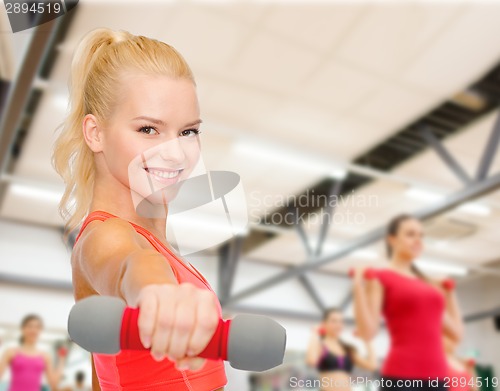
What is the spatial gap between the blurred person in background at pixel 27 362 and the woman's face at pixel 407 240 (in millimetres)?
2331

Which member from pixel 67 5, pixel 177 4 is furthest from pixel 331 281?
pixel 67 5

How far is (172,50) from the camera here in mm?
562

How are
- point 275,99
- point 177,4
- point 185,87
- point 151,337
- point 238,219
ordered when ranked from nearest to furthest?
point 151,337 < point 185,87 < point 238,219 < point 177,4 < point 275,99

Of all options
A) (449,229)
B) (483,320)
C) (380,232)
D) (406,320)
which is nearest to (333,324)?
(406,320)

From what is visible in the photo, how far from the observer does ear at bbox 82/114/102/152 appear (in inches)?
21.1

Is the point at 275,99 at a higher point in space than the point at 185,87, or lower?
higher

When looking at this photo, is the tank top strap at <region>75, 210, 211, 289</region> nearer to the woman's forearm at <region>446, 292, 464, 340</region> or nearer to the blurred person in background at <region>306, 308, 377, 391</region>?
the woman's forearm at <region>446, 292, 464, 340</region>

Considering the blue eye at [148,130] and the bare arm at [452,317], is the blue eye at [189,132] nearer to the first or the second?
the blue eye at [148,130]

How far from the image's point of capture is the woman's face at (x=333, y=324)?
3.08 meters

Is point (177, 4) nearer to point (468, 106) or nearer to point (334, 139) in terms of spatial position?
point (334, 139)

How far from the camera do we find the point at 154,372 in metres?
0.48

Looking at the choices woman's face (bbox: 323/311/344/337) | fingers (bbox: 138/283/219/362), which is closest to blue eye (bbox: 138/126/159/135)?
fingers (bbox: 138/283/219/362)

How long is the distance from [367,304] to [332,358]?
1.31m

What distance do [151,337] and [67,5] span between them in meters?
0.83
